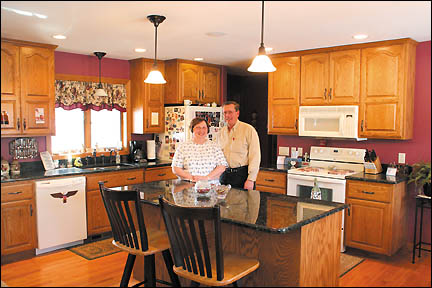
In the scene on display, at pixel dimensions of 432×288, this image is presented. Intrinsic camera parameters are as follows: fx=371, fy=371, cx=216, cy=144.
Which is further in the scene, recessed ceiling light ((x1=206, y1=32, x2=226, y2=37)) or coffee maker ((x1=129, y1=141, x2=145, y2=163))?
coffee maker ((x1=129, y1=141, x2=145, y2=163))

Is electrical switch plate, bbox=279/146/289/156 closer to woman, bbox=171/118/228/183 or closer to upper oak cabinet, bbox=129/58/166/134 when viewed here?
upper oak cabinet, bbox=129/58/166/134

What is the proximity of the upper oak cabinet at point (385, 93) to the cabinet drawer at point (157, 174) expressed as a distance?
7.66ft

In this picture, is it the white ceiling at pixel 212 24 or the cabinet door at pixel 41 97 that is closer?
the white ceiling at pixel 212 24

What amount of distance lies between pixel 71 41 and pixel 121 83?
4.21 feet

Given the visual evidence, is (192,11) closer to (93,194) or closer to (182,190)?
(182,190)

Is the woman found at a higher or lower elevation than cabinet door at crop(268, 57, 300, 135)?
lower

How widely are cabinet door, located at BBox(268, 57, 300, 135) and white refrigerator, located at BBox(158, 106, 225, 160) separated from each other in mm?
843

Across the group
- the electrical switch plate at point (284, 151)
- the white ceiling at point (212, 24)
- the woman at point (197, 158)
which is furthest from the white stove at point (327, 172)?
the white ceiling at point (212, 24)

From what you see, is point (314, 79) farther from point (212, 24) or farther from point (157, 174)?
point (157, 174)

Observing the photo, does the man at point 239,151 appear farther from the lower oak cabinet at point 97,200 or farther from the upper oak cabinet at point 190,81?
the upper oak cabinet at point 190,81

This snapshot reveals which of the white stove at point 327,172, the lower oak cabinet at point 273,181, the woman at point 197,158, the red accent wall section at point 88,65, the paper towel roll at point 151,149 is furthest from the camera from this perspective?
the paper towel roll at point 151,149

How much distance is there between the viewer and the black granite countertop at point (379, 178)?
10.8 feet

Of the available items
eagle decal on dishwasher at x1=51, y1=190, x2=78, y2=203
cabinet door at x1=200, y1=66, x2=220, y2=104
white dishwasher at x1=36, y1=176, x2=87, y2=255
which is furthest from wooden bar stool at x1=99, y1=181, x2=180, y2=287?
Answer: cabinet door at x1=200, y1=66, x2=220, y2=104

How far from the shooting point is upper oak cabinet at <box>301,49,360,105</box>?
3.76 m
